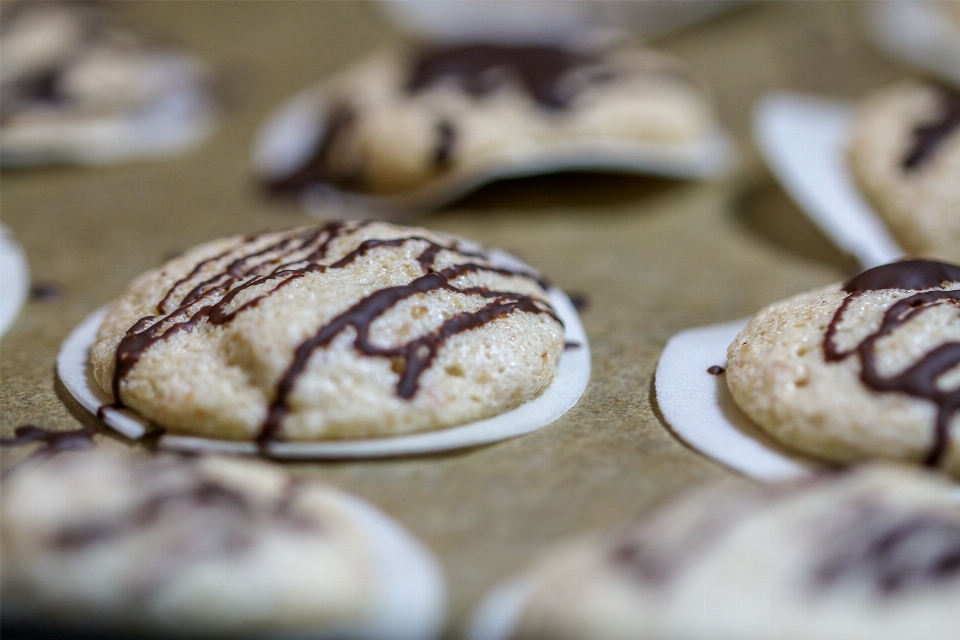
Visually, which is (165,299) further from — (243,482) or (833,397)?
(833,397)

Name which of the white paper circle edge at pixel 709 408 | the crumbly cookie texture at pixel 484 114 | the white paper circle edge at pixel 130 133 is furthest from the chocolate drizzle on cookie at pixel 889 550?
the white paper circle edge at pixel 130 133

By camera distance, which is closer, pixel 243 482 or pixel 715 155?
pixel 243 482

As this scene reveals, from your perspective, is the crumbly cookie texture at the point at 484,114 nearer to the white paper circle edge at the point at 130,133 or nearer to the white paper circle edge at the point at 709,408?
the white paper circle edge at the point at 130,133

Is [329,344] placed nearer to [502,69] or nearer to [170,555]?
[170,555]

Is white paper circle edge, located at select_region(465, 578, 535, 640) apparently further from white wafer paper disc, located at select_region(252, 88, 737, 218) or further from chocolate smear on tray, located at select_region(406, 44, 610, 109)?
chocolate smear on tray, located at select_region(406, 44, 610, 109)

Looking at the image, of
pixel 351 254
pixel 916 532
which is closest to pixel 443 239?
pixel 351 254
